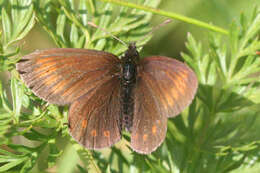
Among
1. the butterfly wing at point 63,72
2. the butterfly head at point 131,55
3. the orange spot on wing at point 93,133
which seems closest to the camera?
the butterfly wing at point 63,72

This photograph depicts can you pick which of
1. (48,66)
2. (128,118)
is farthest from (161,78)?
(48,66)

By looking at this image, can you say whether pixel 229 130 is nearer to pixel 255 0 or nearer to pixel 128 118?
pixel 128 118

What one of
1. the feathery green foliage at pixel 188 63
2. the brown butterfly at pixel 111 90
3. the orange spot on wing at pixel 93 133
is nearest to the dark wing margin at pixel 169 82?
the brown butterfly at pixel 111 90

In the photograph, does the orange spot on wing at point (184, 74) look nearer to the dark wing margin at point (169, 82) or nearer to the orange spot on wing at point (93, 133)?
the dark wing margin at point (169, 82)

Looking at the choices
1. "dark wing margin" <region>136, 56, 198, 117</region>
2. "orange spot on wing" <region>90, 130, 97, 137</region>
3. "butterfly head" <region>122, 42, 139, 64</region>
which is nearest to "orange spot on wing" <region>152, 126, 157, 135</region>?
"dark wing margin" <region>136, 56, 198, 117</region>

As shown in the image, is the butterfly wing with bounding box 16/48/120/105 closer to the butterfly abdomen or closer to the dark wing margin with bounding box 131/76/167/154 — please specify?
the butterfly abdomen

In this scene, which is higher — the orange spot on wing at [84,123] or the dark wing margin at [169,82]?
the dark wing margin at [169,82]

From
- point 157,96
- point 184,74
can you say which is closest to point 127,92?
point 157,96

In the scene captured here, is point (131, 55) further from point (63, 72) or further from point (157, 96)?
point (63, 72)
